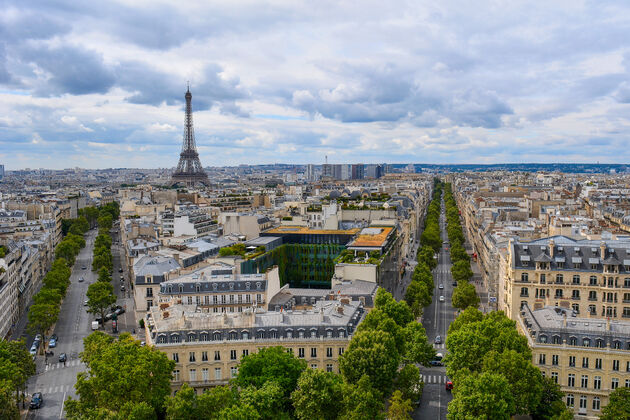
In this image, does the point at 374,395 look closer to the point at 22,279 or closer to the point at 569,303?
the point at 569,303

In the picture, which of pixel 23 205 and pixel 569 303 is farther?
pixel 23 205

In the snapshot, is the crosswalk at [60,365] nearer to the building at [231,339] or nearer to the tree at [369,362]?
the building at [231,339]

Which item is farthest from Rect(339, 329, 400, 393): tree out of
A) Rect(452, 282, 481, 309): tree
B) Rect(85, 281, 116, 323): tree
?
Rect(85, 281, 116, 323): tree

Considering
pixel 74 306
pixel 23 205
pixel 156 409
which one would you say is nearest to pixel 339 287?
pixel 156 409

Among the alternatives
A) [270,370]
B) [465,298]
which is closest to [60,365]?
[270,370]

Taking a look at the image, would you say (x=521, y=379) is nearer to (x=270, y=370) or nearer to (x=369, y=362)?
(x=369, y=362)

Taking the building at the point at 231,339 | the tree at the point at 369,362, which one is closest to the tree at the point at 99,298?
the building at the point at 231,339
